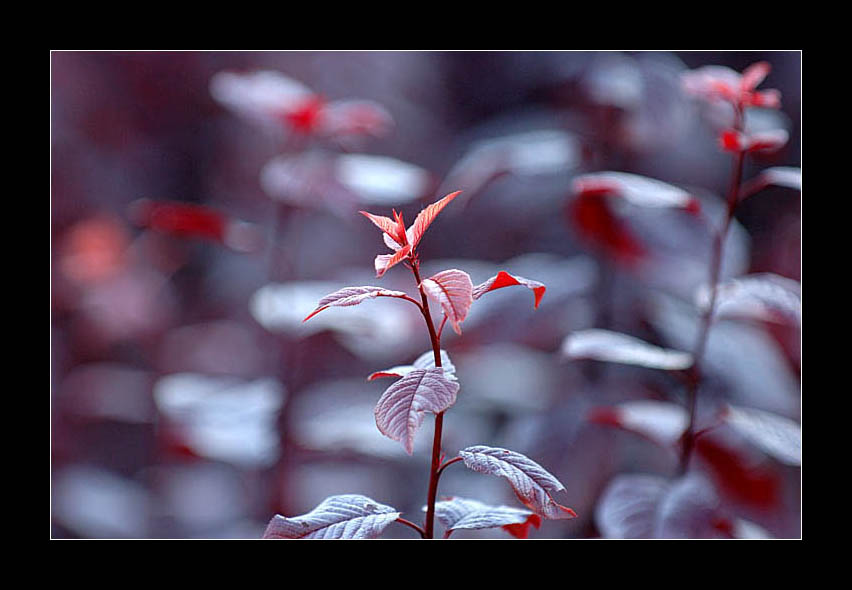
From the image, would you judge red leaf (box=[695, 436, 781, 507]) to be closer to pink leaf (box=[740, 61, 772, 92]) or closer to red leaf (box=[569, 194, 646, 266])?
red leaf (box=[569, 194, 646, 266])

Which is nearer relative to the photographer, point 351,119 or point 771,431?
point 771,431

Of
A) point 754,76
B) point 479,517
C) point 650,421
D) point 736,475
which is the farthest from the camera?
point 736,475

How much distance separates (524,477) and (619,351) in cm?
29

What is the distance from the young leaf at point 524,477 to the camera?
50 centimetres

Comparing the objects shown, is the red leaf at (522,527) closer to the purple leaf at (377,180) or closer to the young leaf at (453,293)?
the young leaf at (453,293)

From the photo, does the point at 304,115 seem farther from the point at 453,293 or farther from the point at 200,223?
the point at 453,293

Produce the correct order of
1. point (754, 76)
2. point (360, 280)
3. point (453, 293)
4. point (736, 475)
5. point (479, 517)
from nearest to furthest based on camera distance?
point (453, 293), point (479, 517), point (754, 76), point (736, 475), point (360, 280)

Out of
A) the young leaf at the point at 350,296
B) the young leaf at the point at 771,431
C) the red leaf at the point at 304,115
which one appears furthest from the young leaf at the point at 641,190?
the red leaf at the point at 304,115

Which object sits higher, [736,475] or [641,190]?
[641,190]

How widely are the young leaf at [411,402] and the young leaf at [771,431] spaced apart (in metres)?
A: 0.44

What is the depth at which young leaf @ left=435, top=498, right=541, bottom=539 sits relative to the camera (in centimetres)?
57

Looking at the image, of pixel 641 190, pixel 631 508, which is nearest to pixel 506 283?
pixel 641 190

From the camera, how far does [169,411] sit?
1151mm

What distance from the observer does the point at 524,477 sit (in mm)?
509
